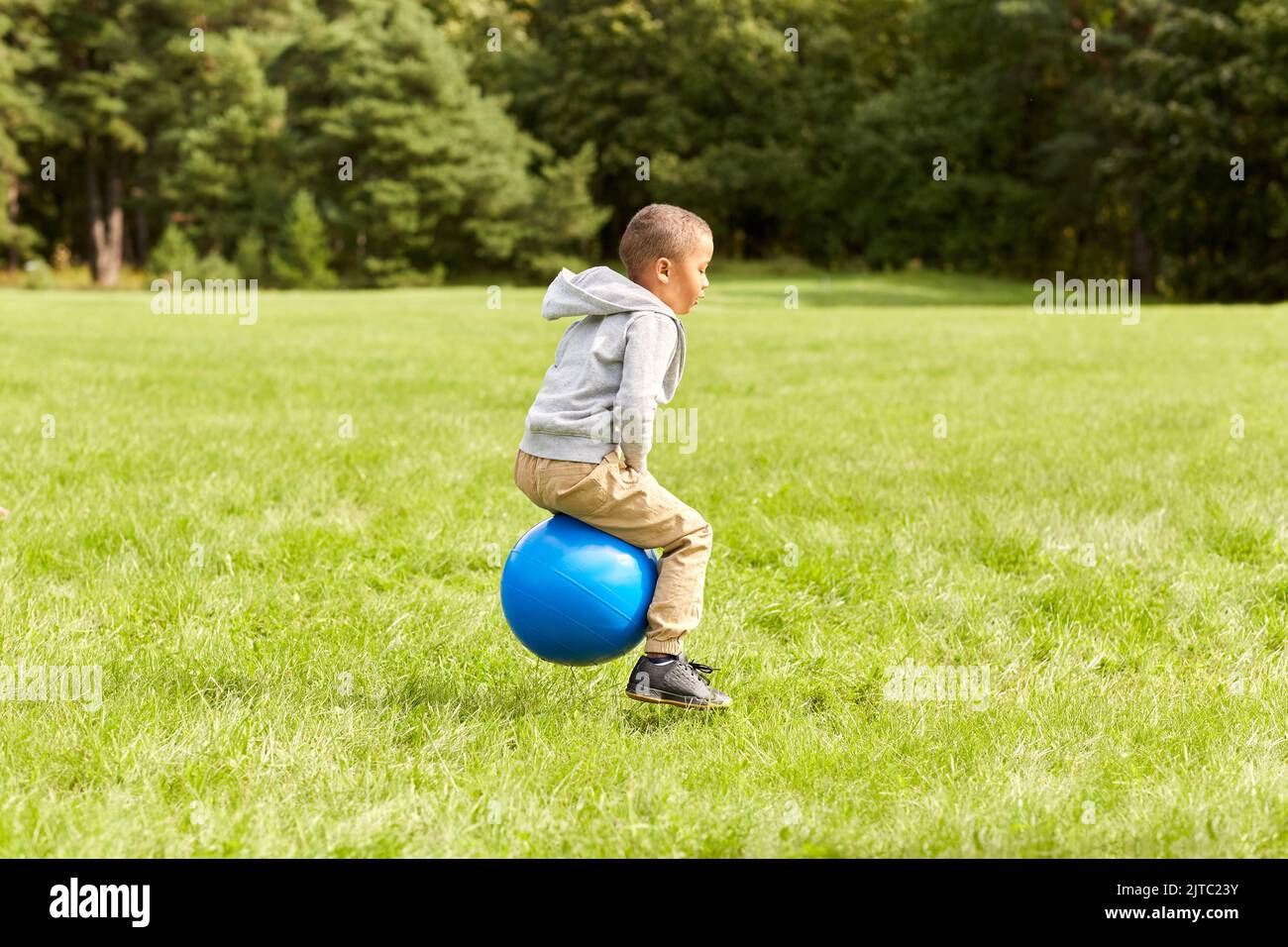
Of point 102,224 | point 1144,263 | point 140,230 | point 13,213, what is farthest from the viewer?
point 140,230

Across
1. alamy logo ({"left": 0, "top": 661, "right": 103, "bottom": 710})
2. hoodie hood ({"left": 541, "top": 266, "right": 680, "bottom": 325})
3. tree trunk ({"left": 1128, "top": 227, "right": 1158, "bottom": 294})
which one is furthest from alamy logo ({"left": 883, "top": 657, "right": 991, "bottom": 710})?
tree trunk ({"left": 1128, "top": 227, "right": 1158, "bottom": 294})

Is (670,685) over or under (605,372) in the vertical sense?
under

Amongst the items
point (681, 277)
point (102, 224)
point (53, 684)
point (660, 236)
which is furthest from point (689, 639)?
point (102, 224)

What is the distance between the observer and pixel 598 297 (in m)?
3.86

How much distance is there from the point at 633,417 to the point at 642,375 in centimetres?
13

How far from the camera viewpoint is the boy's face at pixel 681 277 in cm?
392

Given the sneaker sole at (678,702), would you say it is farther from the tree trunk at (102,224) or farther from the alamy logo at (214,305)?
the tree trunk at (102,224)

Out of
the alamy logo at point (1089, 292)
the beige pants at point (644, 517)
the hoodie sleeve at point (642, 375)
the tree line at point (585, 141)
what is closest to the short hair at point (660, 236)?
the hoodie sleeve at point (642, 375)

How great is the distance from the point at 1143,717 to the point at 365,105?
48.3 metres

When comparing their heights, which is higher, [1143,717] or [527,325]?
[527,325]
